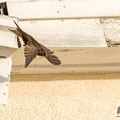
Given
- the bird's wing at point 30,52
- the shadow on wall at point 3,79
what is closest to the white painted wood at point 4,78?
the shadow on wall at point 3,79

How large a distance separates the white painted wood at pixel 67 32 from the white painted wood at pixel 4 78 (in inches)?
7.8

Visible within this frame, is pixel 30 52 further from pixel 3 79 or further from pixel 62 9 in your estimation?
pixel 62 9

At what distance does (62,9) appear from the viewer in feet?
6.16

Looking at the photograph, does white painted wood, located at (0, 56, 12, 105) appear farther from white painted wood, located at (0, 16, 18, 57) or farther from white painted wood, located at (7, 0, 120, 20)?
white painted wood, located at (7, 0, 120, 20)

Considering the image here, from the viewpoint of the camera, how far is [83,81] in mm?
2139

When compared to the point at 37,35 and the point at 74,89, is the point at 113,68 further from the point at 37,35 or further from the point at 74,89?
the point at 37,35

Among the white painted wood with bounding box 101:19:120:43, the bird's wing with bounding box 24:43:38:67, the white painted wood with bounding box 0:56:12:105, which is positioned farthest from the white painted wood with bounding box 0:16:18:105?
the white painted wood with bounding box 101:19:120:43

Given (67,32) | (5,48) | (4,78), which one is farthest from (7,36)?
(67,32)

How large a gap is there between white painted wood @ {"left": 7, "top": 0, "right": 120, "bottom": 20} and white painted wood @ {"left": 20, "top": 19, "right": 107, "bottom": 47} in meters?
0.04

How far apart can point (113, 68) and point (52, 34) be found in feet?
1.62

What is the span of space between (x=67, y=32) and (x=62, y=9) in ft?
0.54

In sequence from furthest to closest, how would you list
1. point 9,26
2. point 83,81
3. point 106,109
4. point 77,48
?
point 83,81 → point 106,109 → point 77,48 → point 9,26

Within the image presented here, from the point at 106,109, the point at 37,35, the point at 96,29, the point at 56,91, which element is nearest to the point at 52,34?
the point at 37,35

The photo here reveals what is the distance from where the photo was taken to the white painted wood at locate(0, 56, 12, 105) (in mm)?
1657
